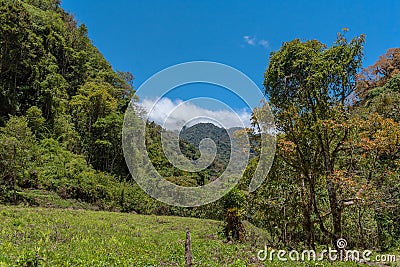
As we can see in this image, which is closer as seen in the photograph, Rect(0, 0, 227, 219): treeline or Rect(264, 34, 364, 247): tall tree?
Rect(264, 34, 364, 247): tall tree

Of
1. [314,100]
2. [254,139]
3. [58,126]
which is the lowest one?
[254,139]

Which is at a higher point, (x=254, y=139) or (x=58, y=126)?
(x=58, y=126)

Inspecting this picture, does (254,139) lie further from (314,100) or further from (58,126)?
(58,126)

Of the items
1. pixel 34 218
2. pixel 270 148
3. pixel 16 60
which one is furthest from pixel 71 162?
pixel 270 148

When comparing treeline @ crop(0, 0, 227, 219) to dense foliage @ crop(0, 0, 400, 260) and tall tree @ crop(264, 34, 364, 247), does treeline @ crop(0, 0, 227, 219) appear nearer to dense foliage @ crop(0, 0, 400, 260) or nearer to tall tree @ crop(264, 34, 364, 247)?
dense foliage @ crop(0, 0, 400, 260)

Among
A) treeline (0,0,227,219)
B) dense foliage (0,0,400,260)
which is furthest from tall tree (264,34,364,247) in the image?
treeline (0,0,227,219)

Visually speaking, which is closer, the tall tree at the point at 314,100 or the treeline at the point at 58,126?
the tall tree at the point at 314,100

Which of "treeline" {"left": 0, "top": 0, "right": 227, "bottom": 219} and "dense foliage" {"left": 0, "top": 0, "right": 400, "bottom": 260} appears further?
"treeline" {"left": 0, "top": 0, "right": 227, "bottom": 219}

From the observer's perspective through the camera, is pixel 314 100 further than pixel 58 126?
No

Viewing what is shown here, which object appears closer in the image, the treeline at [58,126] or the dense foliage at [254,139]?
the dense foliage at [254,139]

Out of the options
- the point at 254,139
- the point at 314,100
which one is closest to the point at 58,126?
the point at 254,139

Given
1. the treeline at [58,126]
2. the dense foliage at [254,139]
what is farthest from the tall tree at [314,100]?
the treeline at [58,126]

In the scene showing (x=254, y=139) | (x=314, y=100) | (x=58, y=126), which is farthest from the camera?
(x=58, y=126)

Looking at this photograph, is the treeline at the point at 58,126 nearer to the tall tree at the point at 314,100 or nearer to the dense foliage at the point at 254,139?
the dense foliage at the point at 254,139
